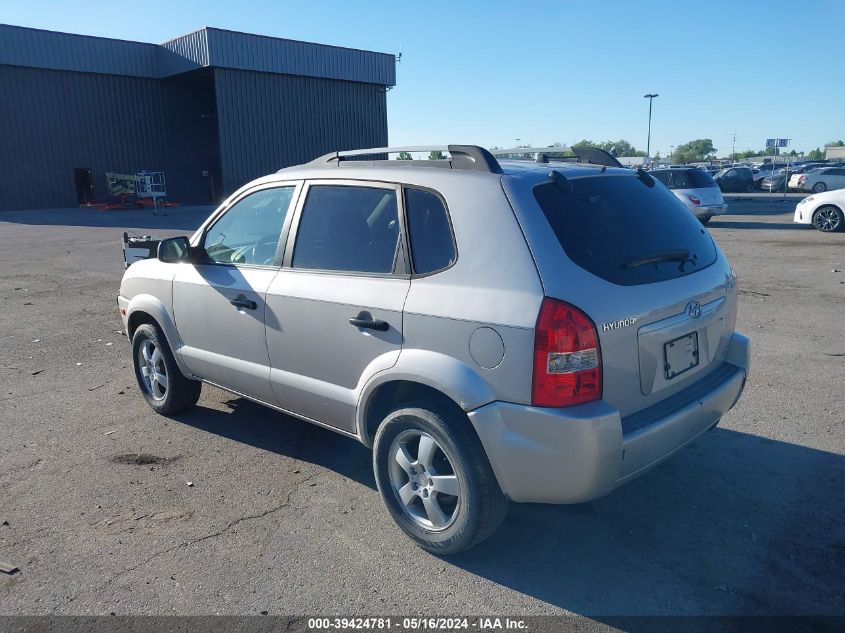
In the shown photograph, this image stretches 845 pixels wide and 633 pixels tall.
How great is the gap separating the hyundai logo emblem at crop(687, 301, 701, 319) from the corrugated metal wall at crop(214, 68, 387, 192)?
37877mm

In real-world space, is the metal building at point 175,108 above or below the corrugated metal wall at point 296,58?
below

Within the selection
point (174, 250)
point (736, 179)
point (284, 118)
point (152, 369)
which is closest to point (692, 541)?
point (174, 250)

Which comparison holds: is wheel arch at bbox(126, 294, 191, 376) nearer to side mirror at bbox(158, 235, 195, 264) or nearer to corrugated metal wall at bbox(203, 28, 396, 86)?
side mirror at bbox(158, 235, 195, 264)

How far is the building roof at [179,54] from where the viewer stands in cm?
3581

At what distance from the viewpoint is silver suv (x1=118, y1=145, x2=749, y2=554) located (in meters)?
2.91

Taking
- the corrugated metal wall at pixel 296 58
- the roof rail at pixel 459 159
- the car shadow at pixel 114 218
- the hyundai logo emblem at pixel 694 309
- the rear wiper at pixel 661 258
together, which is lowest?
the car shadow at pixel 114 218

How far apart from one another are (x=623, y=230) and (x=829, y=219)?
16.5 metres

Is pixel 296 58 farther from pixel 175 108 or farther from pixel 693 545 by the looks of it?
pixel 693 545

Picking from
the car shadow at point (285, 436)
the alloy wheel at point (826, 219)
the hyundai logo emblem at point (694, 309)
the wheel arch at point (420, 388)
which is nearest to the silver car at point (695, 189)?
the alloy wheel at point (826, 219)

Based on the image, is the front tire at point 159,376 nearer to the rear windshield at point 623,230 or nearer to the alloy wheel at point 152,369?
the alloy wheel at point 152,369

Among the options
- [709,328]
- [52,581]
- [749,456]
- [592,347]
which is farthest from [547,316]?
[52,581]

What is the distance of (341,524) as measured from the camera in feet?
12.2

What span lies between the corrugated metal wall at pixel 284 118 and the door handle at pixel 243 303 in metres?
36.3

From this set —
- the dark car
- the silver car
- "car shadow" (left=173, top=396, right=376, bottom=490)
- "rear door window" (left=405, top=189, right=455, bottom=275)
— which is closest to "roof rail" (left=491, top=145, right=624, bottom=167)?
"rear door window" (left=405, top=189, right=455, bottom=275)
